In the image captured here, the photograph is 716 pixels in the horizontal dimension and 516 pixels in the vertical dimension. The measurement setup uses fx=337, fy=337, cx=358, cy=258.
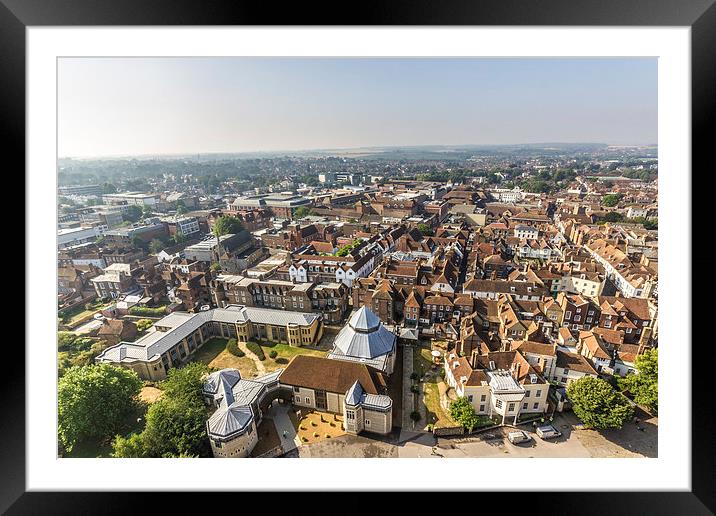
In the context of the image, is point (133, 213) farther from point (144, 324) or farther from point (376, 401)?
point (376, 401)

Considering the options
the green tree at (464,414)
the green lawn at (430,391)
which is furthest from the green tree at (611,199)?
the green tree at (464,414)

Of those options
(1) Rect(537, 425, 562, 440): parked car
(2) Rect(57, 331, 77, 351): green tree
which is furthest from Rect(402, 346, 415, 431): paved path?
(2) Rect(57, 331, 77, 351): green tree

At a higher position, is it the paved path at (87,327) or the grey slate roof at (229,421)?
the paved path at (87,327)

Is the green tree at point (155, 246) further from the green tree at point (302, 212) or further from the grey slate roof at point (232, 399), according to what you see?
the grey slate roof at point (232, 399)

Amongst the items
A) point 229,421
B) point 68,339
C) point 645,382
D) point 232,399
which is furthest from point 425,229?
point 68,339
